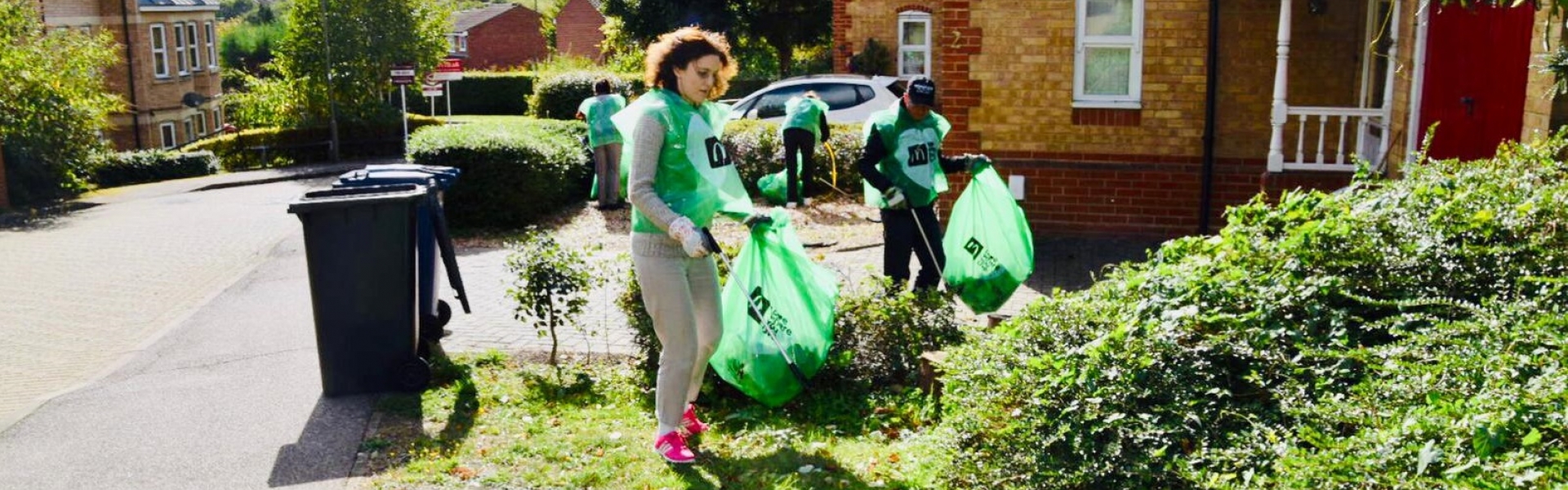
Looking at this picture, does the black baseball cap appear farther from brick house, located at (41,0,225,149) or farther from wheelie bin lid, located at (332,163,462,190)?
brick house, located at (41,0,225,149)

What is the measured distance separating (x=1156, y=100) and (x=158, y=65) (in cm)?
3344

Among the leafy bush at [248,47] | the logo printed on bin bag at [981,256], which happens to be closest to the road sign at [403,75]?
the logo printed on bin bag at [981,256]

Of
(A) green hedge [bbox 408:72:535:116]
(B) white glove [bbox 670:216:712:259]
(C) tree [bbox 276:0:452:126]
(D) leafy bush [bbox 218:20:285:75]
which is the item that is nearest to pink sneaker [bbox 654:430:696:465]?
(B) white glove [bbox 670:216:712:259]

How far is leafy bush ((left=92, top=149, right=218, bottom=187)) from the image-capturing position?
84.8ft

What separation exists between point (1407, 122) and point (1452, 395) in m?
6.99

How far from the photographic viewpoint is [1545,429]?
3.48 metres

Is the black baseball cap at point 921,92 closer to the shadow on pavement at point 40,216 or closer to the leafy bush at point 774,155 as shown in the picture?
the leafy bush at point 774,155

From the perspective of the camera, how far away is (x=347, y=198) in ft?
23.0

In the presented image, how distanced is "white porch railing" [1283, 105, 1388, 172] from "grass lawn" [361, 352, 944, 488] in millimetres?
5522

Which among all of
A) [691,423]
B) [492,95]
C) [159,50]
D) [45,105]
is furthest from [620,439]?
[492,95]

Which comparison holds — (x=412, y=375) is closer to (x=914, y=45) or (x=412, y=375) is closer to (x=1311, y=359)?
(x=1311, y=359)

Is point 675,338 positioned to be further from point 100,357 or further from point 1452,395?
point 100,357

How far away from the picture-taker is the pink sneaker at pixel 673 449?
5828mm

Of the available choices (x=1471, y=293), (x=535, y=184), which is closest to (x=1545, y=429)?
(x=1471, y=293)
